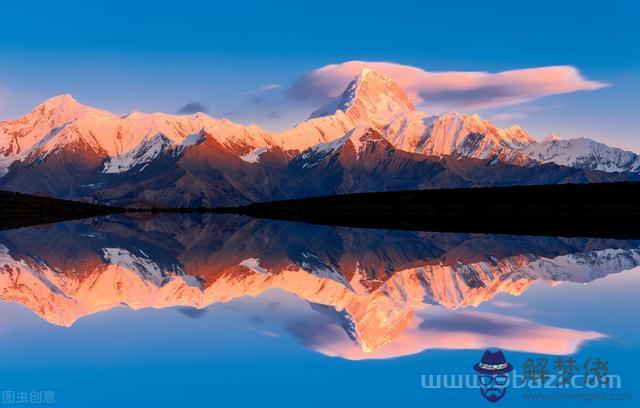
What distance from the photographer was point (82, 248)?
7988cm

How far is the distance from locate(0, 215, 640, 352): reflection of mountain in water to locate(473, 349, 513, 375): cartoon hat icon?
3.84 m

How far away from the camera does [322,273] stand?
178ft

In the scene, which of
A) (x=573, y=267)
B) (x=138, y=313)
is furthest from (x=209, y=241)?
(x=138, y=313)

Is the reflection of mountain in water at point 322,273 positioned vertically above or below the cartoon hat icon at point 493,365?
above

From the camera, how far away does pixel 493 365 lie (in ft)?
80.3

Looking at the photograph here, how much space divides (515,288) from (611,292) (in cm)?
575

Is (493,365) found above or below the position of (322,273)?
below

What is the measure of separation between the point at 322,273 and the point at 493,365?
30454 millimetres

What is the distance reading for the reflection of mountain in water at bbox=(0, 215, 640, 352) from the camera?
127 feet

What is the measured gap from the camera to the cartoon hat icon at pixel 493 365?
2403cm

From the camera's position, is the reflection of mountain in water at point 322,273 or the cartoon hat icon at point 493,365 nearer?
the cartoon hat icon at point 493,365

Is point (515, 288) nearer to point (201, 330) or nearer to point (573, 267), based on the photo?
point (573, 267)

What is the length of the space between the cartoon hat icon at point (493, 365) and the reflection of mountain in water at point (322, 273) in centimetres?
384

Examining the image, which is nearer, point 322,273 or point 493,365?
point 493,365
